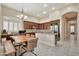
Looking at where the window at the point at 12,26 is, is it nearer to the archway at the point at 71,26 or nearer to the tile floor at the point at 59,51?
the tile floor at the point at 59,51

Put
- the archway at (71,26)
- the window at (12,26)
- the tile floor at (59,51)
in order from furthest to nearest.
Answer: the archway at (71,26) → the tile floor at (59,51) → the window at (12,26)

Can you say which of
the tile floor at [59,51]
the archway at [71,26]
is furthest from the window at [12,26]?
the archway at [71,26]

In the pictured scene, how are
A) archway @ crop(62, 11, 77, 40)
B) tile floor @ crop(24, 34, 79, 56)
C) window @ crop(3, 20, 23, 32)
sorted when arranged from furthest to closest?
archway @ crop(62, 11, 77, 40)
tile floor @ crop(24, 34, 79, 56)
window @ crop(3, 20, 23, 32)

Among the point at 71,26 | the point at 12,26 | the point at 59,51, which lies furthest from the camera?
the point at 71,26

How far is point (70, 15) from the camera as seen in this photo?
427 cm

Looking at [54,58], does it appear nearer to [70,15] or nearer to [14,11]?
[14,11]

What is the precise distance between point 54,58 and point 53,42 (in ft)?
8.47

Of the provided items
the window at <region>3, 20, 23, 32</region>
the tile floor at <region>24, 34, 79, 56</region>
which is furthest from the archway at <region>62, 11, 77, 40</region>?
the window at <region>3, 20, 23, 32</region>

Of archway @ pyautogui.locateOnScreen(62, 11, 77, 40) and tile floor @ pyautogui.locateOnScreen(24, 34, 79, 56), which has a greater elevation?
archway @ pyautogui.locateOnScreen(62, 11, 77, 40)

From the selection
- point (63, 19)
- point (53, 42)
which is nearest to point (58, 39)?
point (53, 42)

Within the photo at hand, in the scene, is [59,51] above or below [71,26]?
below

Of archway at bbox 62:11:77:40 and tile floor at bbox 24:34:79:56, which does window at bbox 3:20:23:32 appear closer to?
tile floor at bbox 24:34:79:56

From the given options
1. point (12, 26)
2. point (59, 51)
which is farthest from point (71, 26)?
point (12, 26)

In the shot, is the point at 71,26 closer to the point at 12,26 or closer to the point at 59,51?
the point at 59,51
